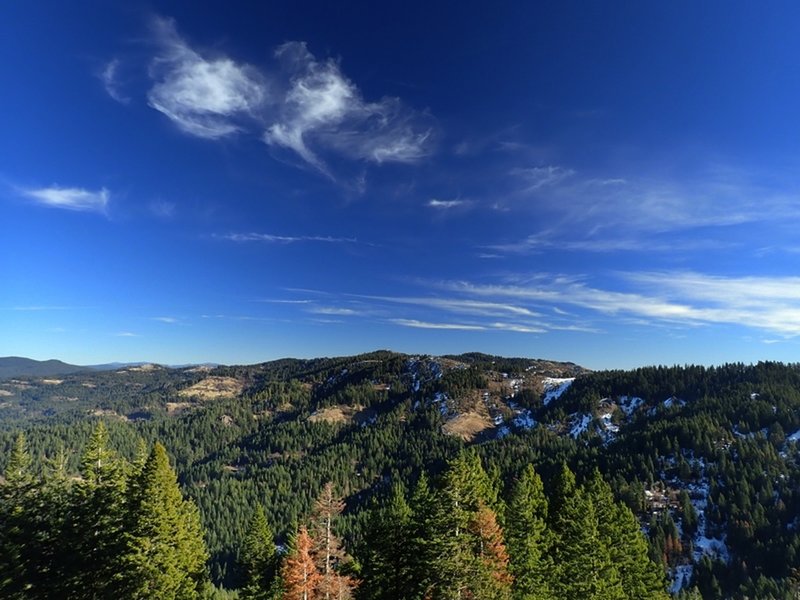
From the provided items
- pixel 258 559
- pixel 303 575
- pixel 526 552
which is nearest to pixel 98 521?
pixel 303 575

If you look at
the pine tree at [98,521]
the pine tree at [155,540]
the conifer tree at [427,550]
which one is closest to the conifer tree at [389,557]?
the conifer tree at [427,550]

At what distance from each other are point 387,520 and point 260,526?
2207cm

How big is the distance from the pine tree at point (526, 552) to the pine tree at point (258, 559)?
3279cm

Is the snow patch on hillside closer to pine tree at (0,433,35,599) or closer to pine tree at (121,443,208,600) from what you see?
pine tree at (121,443,208,600)

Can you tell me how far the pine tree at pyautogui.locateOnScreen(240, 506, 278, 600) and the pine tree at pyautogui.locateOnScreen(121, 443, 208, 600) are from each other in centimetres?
2450

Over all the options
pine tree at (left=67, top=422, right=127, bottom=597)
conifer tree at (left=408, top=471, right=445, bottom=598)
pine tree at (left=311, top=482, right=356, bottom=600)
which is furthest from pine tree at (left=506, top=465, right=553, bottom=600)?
pine tree at (left=67, top=422, right=127, bottom=597)

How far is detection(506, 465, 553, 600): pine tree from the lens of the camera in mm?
37594

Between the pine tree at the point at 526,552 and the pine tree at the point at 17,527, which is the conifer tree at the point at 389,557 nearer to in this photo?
the pine tree at the point at 526,552

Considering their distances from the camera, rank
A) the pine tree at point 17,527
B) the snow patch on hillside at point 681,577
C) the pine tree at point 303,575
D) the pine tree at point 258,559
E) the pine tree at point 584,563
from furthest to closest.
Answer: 1. the snow patch on hillside at point 681,577
2. the pine tree at point 258,559
3. the pine tree at point 584,563
4. the pine tree at point 17,527
5. the pine tree at point 303,575

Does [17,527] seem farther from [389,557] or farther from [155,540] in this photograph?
[389,557]

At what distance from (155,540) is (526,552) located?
29.2m

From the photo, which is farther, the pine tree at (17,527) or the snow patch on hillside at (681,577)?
the snow patch on hillside at (681,577)

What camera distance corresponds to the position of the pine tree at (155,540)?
103 ft

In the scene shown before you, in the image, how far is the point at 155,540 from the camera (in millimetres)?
32375
